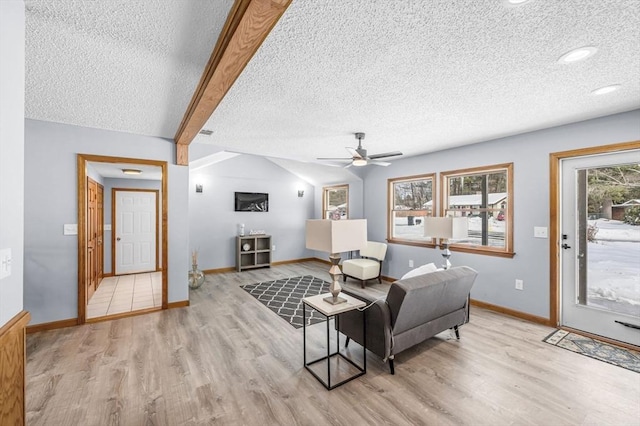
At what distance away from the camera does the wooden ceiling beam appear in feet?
4.24

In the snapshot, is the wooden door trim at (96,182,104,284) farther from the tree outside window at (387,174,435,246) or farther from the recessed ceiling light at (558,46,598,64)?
the recessed ceiling light at (558,46,598,64)

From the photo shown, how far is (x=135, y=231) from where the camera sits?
604cm

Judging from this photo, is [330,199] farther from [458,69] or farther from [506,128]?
[458,69]

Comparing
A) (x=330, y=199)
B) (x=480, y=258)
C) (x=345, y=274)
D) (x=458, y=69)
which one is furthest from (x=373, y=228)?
(x=458, y=69)

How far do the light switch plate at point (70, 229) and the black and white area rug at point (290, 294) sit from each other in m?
2.47

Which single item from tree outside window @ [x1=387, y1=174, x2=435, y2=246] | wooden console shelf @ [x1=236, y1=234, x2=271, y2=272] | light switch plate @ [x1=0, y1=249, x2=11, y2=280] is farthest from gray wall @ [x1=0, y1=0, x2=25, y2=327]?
wooden console shelf @ [x1=236, y1=234, x2=271, y2=272]

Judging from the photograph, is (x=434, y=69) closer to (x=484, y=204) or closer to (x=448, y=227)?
(x=448, y=227)

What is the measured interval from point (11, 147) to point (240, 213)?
5266mm

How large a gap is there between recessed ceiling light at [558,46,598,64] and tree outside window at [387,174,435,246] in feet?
9.14

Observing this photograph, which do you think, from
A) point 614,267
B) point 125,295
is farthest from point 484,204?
point 125,295

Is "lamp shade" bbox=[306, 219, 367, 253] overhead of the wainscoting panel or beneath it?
overhead

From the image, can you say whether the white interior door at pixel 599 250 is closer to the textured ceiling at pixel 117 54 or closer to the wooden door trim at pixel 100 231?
the textured ceiling at pixel 117 54

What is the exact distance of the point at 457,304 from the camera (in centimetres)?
282

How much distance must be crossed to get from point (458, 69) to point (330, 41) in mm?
994
